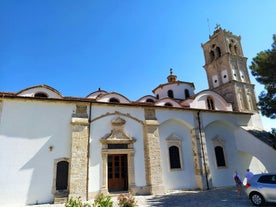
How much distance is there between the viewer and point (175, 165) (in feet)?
40.3

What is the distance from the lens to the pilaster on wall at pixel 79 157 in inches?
370

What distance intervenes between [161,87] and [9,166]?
47.9ft

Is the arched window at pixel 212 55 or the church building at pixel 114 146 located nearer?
the church building at pixel 114 146

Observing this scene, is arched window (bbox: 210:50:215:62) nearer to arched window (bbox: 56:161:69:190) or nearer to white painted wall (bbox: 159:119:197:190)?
white painted wall (bbox: 159:119:197:190)

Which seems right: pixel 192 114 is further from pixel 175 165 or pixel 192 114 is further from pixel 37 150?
pixel 37 150

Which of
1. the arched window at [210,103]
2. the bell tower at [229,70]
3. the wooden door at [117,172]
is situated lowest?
the wooden door at [117,172]

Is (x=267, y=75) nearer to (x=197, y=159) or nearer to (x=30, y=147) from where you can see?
(x=197, y=159)

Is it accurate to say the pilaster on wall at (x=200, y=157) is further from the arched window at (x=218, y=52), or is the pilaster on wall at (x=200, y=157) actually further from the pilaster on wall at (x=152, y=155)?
the arched window at (x=218, y=52)

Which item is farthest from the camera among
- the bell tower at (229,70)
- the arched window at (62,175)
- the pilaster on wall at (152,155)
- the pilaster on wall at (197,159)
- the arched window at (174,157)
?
the bell tower at (229,70)

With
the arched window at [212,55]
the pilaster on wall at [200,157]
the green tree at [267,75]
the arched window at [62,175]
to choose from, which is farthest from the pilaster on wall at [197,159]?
the arched window at [212,55]

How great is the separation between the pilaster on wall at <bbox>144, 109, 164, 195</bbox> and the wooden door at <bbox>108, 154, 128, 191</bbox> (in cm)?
→ 140

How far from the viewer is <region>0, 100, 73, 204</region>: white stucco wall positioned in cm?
890

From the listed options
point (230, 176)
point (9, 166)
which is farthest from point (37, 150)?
point (230, 176)

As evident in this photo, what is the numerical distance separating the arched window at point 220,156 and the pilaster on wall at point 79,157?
31.0ft
